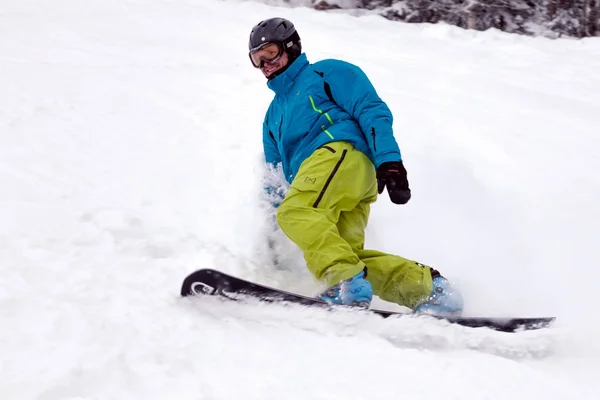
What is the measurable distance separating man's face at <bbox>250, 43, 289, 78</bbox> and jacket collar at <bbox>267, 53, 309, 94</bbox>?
4 cm

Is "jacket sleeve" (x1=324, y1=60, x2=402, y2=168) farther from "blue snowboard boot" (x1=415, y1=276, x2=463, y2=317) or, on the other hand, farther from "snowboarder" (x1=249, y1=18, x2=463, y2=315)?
"blue snowboard boot" (x1=415, y1=276, x2=463, y2=317)

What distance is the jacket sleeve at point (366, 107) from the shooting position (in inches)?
116

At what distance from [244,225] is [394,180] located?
4.10 ft

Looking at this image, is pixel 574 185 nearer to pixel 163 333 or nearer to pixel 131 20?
pixel 163 333

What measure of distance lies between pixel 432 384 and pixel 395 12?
12.6 meters

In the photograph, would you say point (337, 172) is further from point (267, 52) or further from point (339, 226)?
point (267, 52)

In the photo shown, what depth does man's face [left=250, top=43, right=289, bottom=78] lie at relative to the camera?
10.8ft

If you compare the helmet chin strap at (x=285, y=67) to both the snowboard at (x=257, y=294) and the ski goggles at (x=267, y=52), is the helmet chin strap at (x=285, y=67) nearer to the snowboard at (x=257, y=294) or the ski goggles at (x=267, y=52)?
the ski goggles at (x=267, y=52)

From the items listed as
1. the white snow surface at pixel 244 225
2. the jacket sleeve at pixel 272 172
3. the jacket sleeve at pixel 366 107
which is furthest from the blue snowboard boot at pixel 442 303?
the jacket sleeve at pixel 272 172

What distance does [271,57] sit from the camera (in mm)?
3305

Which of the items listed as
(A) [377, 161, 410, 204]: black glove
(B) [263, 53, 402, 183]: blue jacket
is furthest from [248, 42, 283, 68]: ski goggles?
(A) [377, 161, 410, 204]: black glove

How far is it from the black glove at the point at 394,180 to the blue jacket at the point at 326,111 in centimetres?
11

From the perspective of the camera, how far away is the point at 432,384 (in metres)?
2.19

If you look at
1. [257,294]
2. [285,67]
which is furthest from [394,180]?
[285,67]
